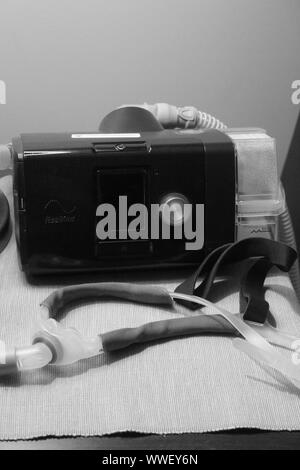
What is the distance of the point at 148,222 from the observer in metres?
0.64

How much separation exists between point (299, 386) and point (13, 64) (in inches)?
27.9

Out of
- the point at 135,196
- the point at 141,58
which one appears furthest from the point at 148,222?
the point at 141,58

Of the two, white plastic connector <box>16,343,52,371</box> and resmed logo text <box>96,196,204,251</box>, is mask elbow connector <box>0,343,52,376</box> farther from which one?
resmed logo text <box>96,196,204,251</box>

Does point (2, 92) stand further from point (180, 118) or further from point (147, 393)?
point (147, 393)

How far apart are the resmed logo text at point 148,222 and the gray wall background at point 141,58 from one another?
399 millimetres

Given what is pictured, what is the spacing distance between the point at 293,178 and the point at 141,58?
324mm

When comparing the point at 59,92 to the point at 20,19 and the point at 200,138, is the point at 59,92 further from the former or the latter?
the point at 200,138

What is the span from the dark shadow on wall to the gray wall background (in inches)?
2.7

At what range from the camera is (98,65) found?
96 cm

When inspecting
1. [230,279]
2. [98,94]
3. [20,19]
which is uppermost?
[20,19]

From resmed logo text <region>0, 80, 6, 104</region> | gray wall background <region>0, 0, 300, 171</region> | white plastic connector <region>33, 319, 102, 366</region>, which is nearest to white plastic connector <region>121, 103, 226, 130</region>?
gray wall background <region>0, 0, 300, 171</region>

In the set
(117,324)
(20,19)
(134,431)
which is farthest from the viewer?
(20,19)

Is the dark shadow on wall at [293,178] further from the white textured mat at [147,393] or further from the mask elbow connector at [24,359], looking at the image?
the mask elbow connector at [24,359]

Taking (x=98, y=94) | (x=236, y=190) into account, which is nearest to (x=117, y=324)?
(x=236, y=190)
